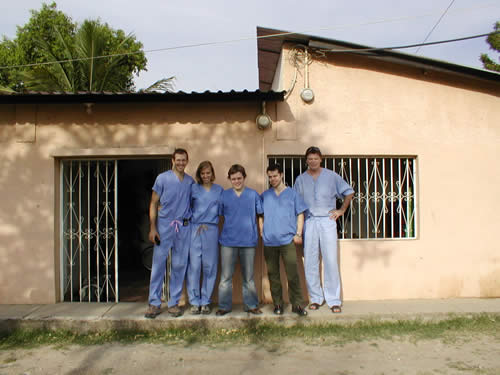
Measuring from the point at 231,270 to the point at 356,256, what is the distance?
1.66m

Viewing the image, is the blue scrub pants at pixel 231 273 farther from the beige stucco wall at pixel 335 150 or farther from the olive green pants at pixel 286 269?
the beige stucco wall at pixel 335 150

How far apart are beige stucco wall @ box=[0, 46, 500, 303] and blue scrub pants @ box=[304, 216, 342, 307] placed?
0.40 meters

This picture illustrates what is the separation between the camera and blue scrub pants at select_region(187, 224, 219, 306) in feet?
14.6

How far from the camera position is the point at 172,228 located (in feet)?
14.6

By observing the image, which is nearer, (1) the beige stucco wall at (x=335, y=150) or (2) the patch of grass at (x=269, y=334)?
(2) the patch of grass at (x=269, y=334)

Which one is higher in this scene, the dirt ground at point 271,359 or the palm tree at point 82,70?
the palm tree at point 82,70

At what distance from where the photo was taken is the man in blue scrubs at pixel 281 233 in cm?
436

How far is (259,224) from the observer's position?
4.93 m

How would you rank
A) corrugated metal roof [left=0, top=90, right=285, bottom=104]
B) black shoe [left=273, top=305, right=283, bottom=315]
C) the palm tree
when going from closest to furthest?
black shoe [left=273, top=305, right=283, bottom=315], corrugated metal roof [left=0, top=90, right=285, bottom=104], the palm tree

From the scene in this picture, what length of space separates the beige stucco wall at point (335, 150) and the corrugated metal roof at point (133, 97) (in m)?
0.30

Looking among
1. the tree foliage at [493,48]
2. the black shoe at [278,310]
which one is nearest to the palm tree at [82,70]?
the black shoe at [278,310]

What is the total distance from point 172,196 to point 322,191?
1733 mm

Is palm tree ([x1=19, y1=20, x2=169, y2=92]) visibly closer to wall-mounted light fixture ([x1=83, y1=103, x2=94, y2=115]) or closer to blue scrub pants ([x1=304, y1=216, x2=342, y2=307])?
wall-mounted light fixture ([x1=83, y1=103, x2=94, y2=115])

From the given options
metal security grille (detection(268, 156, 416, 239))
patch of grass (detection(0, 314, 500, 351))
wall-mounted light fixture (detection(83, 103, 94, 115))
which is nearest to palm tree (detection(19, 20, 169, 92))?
wall-mounted light fixture (detection(83, 103, 94, 115))
